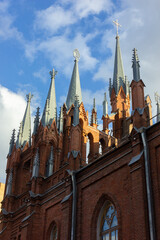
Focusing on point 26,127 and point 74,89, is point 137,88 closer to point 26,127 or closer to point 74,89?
point 74,89

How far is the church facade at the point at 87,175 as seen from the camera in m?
15.6

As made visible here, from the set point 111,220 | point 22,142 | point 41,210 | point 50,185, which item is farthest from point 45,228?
point 22,142

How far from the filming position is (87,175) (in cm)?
1962

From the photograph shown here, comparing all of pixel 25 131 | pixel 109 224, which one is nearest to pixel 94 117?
pixel 25 131

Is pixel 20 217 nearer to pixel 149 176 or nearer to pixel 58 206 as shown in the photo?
pixel 58 206

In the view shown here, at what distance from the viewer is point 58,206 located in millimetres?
21641

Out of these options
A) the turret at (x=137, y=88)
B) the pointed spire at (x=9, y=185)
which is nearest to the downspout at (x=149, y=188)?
the turret at (x=137, y=88)

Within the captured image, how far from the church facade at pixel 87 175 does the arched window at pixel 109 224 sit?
5cm

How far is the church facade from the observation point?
15.6 m

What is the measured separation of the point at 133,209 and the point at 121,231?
1475mm

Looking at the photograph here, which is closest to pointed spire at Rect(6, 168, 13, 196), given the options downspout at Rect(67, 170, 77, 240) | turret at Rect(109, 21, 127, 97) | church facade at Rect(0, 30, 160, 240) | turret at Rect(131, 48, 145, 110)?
church facade at Rect(0, 30, 160, 240)

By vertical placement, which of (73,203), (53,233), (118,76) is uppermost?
(118,76)

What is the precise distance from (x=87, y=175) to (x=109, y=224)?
10.1ft

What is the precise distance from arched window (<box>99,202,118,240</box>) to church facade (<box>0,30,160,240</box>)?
0.05m
